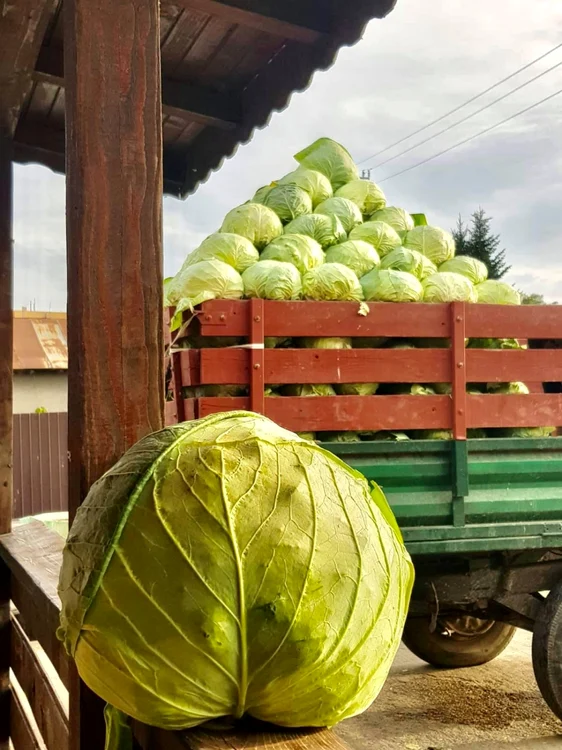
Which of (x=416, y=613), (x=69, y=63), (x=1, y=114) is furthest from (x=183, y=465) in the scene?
(x=416, y=613)

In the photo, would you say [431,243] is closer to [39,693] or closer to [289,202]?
[289,202]

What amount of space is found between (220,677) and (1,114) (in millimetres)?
2951

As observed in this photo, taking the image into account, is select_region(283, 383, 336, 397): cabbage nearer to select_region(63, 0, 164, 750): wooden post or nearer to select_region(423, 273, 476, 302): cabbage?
select_region(423, 273, 476, 302): cabbage

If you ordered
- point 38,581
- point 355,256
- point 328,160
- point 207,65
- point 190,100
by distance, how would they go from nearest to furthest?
point 38,581 → point 207,65 → point 190,100 → point 355,256 → point 328,160

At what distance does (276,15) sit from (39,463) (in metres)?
11.4

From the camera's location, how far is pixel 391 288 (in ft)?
14.1

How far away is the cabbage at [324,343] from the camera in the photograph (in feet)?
13.5

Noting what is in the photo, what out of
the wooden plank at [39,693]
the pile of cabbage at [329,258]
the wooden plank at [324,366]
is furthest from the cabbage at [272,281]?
the wooden plank at [39,693]

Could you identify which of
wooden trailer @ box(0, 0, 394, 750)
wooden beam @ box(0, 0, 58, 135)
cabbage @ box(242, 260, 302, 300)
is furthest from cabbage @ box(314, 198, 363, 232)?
wooden beam @ box(0, 0, 58, 135)

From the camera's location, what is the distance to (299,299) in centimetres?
423

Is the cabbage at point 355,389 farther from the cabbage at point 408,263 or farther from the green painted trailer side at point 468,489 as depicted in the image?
the cabbage at point 408,263

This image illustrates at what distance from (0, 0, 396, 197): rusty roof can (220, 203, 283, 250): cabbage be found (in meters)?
0.64

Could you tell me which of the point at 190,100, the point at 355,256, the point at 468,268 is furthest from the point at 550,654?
the point at 190,100

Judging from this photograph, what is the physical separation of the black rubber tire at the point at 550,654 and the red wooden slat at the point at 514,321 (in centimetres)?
162
